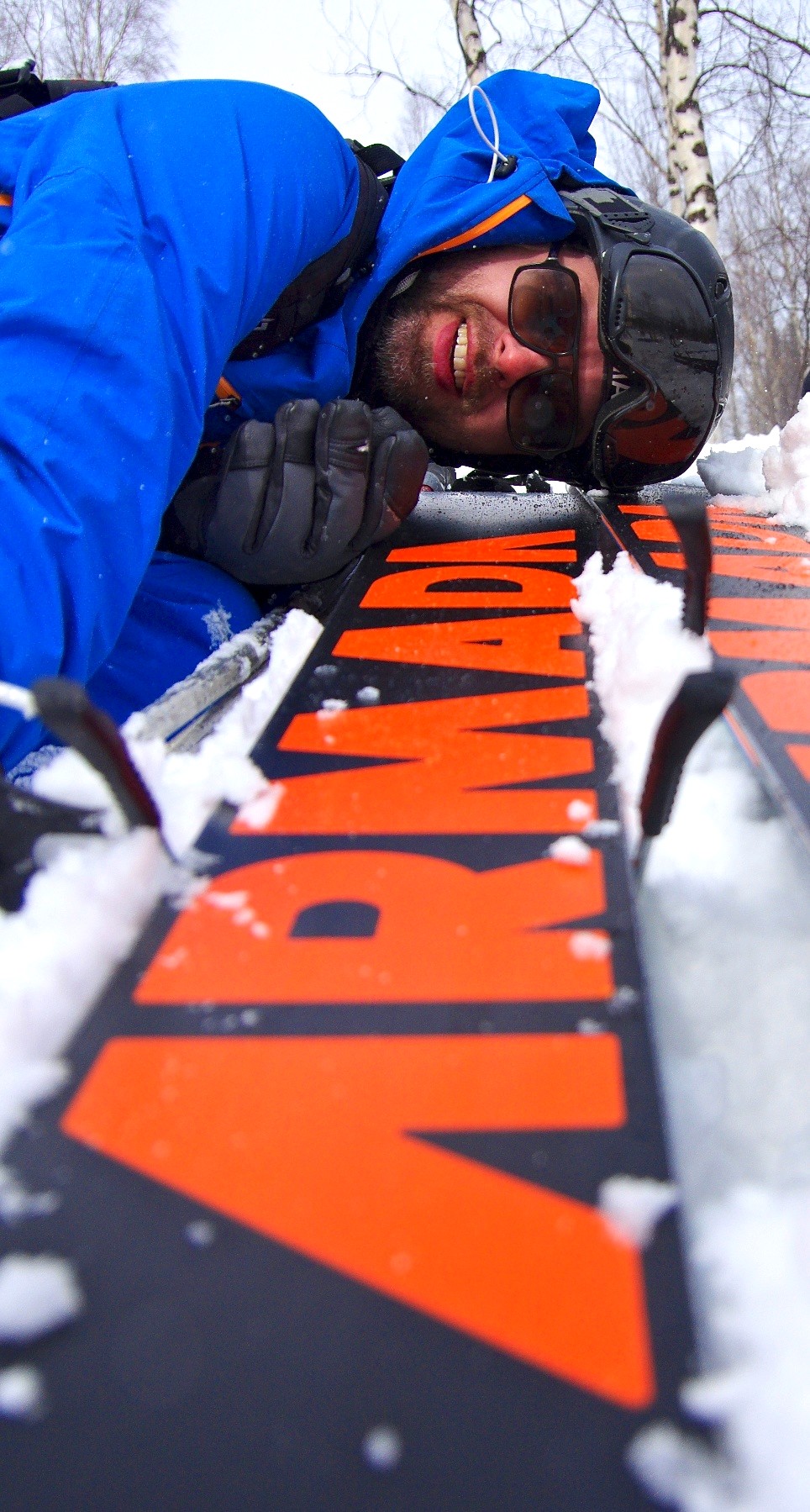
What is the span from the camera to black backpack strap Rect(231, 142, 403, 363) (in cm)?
141

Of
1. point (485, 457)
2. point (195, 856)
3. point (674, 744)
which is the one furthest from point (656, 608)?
point (485, 457)

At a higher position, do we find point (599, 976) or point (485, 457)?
point (485, 457)

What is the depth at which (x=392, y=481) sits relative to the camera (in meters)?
1.34

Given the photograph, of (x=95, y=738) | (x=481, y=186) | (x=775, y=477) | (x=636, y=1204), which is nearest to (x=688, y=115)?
(x=775, y=477)

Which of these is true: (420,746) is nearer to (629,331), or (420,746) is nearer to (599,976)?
(599,976)

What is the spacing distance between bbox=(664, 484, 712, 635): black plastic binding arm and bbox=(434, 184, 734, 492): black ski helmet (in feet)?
2.79

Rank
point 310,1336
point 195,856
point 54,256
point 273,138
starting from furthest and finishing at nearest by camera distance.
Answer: point 273,138 < point 54,256 < point 195,856 < point 310,1336

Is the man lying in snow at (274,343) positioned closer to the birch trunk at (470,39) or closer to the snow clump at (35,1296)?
the snow clump at (35,1296)

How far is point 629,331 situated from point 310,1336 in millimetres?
1621

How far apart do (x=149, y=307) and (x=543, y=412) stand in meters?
0.93

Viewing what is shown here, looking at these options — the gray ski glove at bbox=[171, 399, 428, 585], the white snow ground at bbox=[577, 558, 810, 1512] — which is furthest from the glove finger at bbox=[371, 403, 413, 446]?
the white snow ground at bbox=[577, 558, 810, 1512]

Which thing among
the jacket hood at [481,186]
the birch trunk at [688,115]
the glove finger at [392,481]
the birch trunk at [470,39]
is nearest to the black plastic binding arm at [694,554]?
the glove finger at [392,481]

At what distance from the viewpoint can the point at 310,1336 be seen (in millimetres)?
385

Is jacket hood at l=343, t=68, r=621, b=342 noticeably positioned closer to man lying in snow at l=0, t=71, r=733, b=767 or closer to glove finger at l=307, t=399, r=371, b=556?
man lying in snow at l=0, t=71, r=733, b=767
